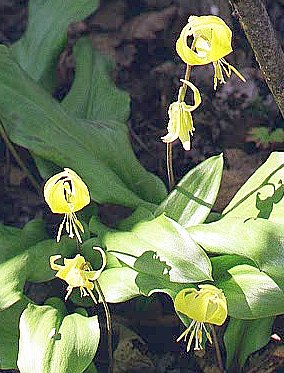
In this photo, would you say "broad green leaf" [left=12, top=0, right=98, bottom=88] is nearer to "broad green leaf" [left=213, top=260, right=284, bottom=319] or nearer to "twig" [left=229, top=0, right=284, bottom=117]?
"twig" [left=229, top=0, right=284, bottom=117]

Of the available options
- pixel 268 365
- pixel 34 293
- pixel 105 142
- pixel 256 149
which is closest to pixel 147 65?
pixel 256 149

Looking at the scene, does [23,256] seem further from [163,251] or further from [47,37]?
[47,37]

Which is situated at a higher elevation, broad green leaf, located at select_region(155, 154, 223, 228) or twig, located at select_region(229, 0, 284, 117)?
twig, located at select_region(229, 0, 284, 117)

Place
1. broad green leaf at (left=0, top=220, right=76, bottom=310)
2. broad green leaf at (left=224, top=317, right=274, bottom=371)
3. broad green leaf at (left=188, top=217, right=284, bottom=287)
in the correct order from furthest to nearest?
broad green leaf at (left=224, top=317, right=274, bottom=371) → broad green leaf at (left=0, top=220, right=76, bottom=310) → broad green leaf at (left=188, top=217, right=284, bottom=287)

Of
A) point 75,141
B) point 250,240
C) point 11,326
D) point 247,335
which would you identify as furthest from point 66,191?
point 247,335

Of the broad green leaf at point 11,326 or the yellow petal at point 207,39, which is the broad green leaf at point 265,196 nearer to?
the yellow petal at point 207,39

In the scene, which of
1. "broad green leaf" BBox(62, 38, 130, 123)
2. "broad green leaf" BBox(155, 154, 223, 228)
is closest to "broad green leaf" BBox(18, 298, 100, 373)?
"broad green leaf" BBox(155, 154, 223, 228)

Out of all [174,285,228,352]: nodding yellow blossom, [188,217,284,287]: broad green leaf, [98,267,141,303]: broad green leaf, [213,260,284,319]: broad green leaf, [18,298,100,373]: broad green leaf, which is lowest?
[18,298,100,373]: broad green leaf
